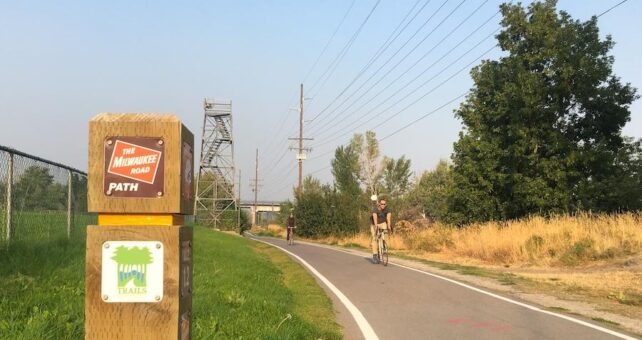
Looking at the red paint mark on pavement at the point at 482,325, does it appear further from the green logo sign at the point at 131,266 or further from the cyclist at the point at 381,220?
the cyclist at the point at 381,220

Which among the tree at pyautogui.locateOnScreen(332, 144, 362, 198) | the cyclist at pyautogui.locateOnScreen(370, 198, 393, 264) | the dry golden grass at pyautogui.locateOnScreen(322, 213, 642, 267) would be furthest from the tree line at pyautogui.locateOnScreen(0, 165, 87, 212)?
the tree at pyautogui.locateOnScreen(332, 144, 362, 198)

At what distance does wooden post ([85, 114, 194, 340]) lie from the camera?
2496mm

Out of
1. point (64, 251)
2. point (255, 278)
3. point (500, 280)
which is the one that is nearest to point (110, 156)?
point (64, 251)

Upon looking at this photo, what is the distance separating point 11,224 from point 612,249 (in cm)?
1522

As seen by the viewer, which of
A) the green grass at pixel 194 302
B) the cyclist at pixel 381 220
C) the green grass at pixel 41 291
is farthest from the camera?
the cyclist at pixel 381 220

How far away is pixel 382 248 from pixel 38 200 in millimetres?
9878

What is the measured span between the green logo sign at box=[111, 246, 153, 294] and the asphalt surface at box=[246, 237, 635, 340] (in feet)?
16.1

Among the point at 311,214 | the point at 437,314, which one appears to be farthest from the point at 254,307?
the point at 311,214

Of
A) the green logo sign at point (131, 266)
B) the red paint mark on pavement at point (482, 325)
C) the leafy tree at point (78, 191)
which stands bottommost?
the red paint mark on pavement at point (482, 325)

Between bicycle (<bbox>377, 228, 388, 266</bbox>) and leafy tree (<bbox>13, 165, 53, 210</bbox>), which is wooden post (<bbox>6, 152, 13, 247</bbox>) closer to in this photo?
leafy tree (<bbox>13, 165, 53, 210</bbox>)

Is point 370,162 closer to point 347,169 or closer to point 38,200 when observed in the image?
point 347,169

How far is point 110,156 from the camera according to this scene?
252cm

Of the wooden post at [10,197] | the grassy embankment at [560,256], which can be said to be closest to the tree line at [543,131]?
the grassy embankment at [560,256]

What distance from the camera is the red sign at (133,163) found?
2.51 meters
